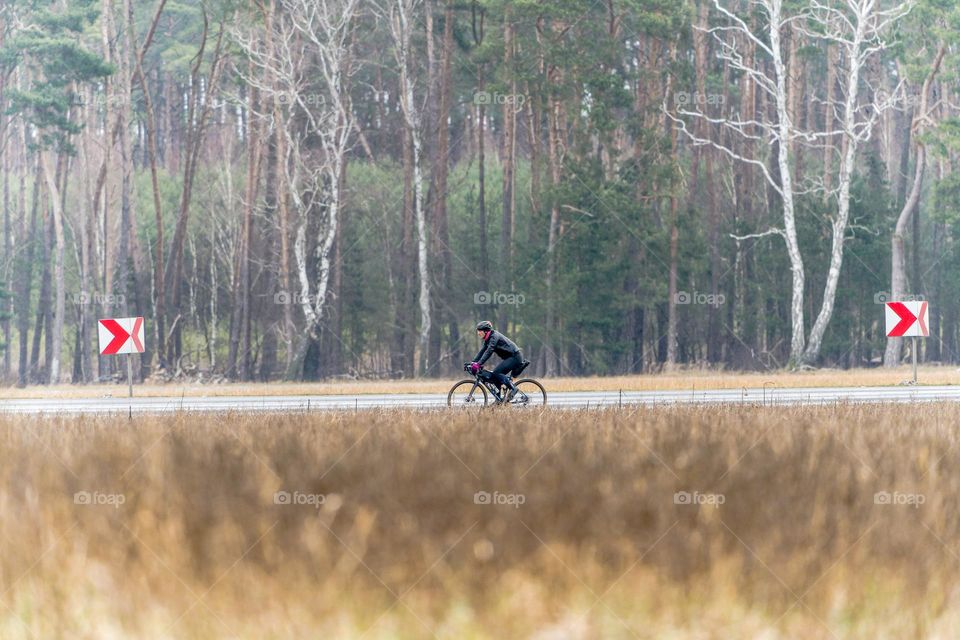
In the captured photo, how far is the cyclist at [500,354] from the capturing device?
17.3 metres

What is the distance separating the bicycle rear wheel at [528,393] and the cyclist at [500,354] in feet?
0.42

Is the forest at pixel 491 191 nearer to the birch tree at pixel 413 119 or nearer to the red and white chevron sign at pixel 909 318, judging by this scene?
the birch tree at pixel 413 119

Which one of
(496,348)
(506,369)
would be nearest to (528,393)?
(506,369)

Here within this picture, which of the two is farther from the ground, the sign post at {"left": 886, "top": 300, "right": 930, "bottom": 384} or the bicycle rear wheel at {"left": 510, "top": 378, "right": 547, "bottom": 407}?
the sign post at {"left": 886, "top": 300, "right": 930, "bottom": 384}

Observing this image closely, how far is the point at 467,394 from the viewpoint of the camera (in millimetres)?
18812

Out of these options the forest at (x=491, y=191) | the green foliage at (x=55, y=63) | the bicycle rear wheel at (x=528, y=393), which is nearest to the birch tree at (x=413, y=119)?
the forest at (x=491, y=191)

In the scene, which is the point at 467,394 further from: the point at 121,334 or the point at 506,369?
the point at 121,334

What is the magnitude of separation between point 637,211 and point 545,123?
33.8 ft

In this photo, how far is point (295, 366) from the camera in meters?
40.8

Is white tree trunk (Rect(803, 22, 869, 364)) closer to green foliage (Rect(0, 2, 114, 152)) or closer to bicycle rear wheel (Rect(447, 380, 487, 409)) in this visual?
bicycle rear wheel (Rect(447, 380, 487, 409))

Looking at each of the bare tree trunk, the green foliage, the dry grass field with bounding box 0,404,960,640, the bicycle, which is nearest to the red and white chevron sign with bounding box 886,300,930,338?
the bicycle

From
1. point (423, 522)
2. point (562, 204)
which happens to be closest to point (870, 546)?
point (423, 522)

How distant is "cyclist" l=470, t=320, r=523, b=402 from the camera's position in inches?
681

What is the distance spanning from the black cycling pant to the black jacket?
9 cm
